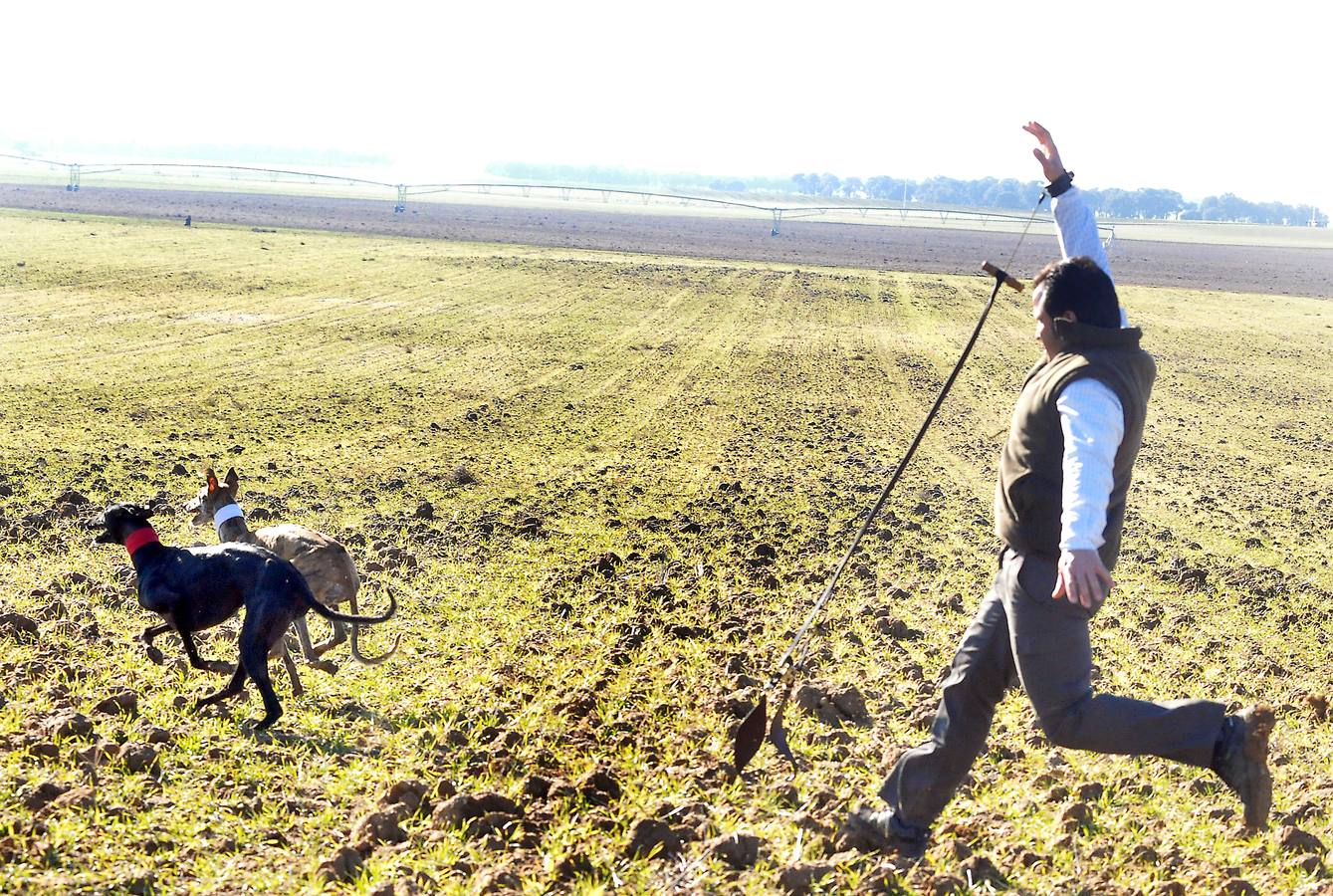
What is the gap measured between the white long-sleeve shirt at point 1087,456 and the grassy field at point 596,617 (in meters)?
1.67

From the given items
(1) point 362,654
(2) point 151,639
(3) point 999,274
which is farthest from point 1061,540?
(2) point 151,639

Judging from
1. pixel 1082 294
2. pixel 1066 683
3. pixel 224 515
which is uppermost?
pixel 1082 294

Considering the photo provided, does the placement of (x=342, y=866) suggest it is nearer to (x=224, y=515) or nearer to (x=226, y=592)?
(x=226, y=592)

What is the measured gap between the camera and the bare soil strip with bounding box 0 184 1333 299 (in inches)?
2404

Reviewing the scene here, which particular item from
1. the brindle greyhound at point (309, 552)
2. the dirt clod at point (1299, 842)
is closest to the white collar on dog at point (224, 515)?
the brindle greyhound at point (309, 552)

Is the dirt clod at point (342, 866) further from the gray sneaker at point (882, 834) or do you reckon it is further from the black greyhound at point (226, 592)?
the gray sneaker at point (882, 834)

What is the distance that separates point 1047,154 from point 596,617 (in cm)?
431

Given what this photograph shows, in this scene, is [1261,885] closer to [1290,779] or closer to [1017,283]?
[1290,779]

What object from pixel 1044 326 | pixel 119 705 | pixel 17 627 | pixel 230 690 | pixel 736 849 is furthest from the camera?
pixel 17 627

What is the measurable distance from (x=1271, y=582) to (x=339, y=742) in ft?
25.8

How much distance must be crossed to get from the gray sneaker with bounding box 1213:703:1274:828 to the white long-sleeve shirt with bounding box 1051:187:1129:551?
0.97 metres

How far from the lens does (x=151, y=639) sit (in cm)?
704

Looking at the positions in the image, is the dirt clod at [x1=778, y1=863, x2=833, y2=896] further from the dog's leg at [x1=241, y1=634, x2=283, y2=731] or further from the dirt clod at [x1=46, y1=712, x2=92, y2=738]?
the dirt clod at [x1=46, y1=712, x2=92, y2=738]

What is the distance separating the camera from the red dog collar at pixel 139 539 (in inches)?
256
